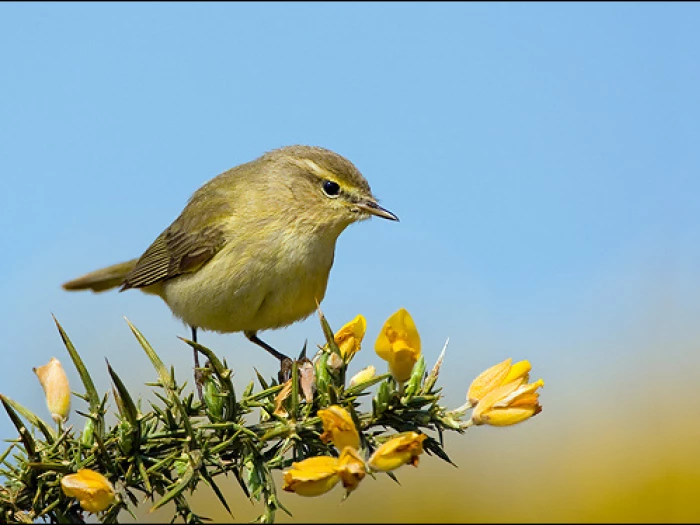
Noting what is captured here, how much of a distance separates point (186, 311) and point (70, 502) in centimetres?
301

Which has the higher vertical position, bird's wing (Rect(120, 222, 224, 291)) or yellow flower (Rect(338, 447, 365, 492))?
bird's wing (Rect(120, 222, 224, 291))

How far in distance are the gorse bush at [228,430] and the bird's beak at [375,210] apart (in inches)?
103

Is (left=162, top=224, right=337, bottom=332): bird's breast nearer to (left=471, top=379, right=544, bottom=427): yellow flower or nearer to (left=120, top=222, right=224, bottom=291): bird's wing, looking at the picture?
(left=120, top=222, right=224, bottom=291): bird's wing

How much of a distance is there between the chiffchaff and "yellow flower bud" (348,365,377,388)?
2.40 metres

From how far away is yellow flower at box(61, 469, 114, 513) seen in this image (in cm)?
236

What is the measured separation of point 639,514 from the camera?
5500 mm

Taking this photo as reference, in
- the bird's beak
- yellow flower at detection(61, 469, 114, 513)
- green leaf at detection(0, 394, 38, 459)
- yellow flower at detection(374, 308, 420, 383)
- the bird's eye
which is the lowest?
yellow flower at detection(61, 469, 114, 513)

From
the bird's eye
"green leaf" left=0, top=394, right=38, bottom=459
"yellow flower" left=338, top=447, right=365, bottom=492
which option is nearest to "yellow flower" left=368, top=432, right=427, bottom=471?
"yellow flower" left=338, top=447, right=365, bottom=492

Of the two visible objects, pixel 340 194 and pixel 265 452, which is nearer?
pixel 265 452

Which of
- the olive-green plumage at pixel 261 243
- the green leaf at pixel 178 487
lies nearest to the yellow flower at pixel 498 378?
the green leaf at pixel 178 487

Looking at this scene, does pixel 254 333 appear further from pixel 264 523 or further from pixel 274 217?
pixel 264 523

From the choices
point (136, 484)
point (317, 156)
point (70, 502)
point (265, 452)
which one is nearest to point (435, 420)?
point (265, 452)

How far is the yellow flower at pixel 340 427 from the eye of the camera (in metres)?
→ 2.22

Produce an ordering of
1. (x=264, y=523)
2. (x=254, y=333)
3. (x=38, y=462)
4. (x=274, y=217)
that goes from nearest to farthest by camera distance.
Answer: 1. (x=264, y=523)
2. (x=38, y=462)
3. (x=274, y=217)
4. (x=254, y=333)
